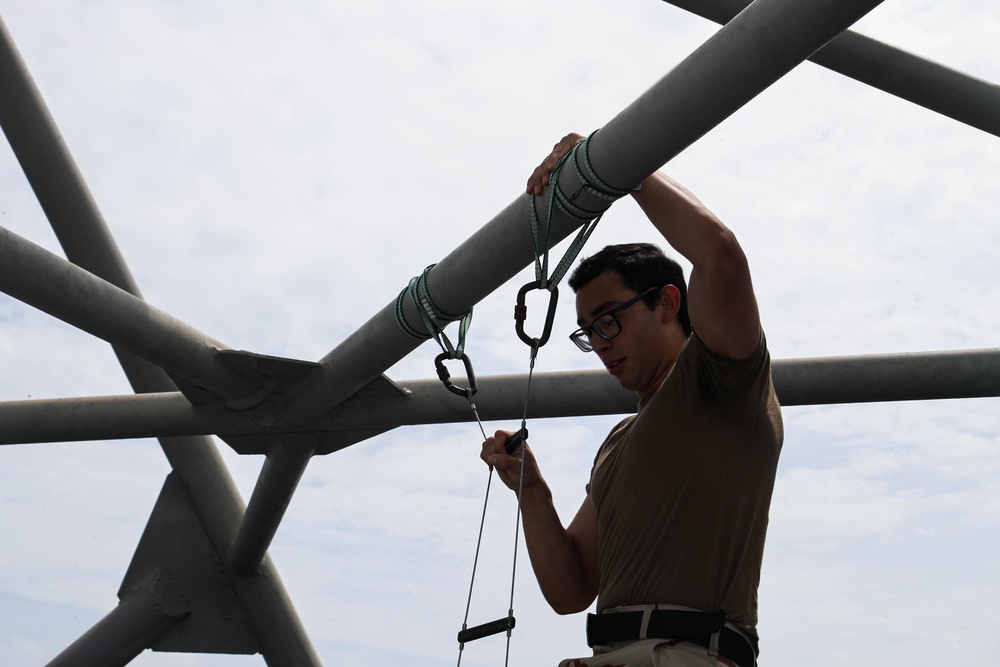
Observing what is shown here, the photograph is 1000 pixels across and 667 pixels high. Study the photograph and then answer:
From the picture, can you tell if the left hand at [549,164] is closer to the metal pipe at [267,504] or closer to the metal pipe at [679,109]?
the metal pipe at [679,109]

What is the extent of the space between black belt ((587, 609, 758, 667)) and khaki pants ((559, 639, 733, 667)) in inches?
0.6

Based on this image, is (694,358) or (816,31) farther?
(816,31)

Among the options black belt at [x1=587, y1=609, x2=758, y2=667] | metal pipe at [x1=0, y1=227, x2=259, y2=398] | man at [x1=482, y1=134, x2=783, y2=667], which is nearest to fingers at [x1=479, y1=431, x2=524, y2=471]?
man at [x1=482, y1=134, x2=783, y2=667]

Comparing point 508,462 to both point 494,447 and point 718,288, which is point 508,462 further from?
point 718,288

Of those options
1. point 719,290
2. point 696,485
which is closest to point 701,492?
point 696,485

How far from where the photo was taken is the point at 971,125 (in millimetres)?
4863

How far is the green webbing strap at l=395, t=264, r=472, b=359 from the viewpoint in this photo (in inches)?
159

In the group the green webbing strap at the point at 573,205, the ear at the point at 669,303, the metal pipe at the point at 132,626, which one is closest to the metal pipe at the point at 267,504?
the metal pipe at the point at 132,626

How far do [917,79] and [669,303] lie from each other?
223 centimetres

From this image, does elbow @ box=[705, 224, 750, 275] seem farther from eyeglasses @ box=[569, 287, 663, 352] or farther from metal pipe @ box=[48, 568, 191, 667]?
metal pipe @ box=[48, 568, 191, 667]

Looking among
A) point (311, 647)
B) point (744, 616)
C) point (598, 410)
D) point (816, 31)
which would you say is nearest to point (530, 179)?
point (816, 31)

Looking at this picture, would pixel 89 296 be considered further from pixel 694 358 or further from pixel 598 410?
pixel 694 358

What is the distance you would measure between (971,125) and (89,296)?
12.4ft

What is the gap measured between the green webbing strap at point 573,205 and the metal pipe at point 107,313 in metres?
2.06
